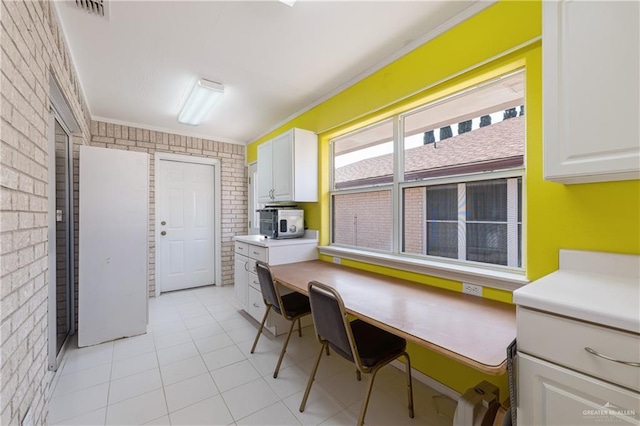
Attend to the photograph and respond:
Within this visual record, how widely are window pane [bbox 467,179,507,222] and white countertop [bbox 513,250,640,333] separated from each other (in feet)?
1.44

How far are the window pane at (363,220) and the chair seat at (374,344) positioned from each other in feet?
2.87

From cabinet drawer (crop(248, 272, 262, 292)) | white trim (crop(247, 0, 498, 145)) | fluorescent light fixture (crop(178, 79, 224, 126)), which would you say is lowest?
cabinet drawer (crop(248, 272, 262, 292))

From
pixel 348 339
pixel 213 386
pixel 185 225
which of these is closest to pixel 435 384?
pixel 348 339

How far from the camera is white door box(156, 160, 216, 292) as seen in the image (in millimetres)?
4180

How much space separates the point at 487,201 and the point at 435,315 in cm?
90

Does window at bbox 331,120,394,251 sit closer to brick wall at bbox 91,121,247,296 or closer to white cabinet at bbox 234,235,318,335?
white cabinet at bbox 234,235,318,335

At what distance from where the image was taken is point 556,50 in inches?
45.6

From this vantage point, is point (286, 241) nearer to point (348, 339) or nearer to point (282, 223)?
point (282, 223)

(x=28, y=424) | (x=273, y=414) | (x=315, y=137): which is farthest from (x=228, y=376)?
(x=315, y=137)

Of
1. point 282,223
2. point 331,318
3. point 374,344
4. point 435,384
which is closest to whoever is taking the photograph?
point 331,318

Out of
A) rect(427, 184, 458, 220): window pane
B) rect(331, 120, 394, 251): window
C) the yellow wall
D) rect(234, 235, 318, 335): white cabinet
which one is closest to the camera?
the yellow wall

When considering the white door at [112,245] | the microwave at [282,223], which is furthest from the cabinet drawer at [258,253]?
the white door at [112,245]

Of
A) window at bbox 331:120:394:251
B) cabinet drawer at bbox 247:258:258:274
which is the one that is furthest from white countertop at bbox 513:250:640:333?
cabinet drawer at bbox 247:258:258:274

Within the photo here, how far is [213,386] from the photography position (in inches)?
77.5
